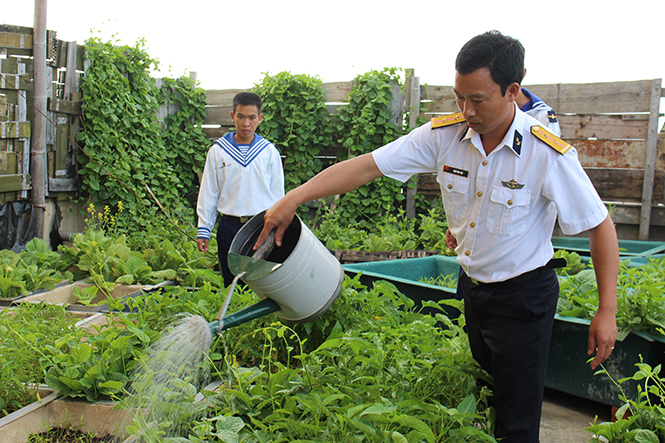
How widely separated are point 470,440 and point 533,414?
246mm

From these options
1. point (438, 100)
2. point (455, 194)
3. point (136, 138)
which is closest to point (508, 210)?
point (455, 194)

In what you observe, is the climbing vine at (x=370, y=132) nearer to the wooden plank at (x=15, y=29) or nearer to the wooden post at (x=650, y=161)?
the wooden post at (x=650, y=161)

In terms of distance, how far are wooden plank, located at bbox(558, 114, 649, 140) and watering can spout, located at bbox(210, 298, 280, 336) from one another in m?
4.49

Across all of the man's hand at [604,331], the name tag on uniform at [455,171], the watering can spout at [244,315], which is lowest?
the watering can spout at [244,315]

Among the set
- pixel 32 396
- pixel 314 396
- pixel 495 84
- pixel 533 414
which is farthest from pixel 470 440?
pixel 32 396

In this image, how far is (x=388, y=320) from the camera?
80.6 inches

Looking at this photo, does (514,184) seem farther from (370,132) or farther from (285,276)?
(370,132)

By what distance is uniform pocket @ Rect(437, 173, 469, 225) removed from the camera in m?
1.56

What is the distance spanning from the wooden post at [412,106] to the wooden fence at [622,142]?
1.20 m

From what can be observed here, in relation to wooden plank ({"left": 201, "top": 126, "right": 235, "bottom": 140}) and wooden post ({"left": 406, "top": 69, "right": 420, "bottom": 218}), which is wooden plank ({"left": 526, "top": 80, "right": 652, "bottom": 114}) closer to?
wooden post ({"left": 406, "top": 69, "right": 420, "bottom": 218})

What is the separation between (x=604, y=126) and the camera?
4.99 metres

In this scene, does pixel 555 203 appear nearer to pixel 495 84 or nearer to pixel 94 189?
pixel 495 84

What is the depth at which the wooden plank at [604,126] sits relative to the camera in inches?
192

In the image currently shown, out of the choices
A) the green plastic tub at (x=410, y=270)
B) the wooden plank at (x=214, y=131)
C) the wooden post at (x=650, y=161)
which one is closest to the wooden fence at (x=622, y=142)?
the wooden post at (x=650, y=161)
